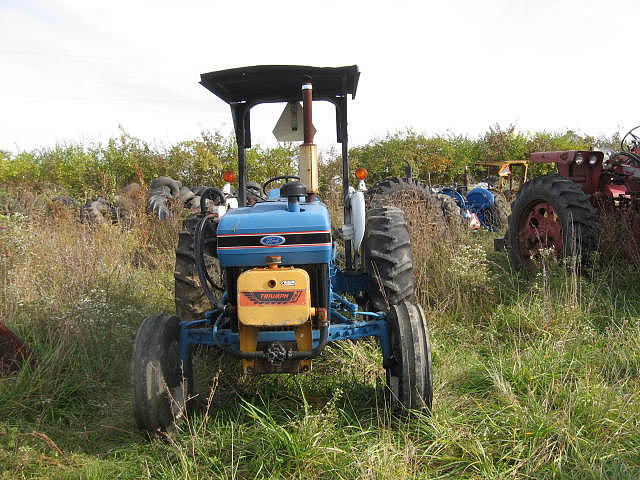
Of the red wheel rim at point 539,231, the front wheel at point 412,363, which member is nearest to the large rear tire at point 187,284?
the front wheel at point 412,363

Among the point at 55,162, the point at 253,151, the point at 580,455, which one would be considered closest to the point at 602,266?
the point at 580,455

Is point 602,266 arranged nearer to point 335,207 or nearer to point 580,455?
point 580,455

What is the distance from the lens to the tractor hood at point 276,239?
286 centimetres

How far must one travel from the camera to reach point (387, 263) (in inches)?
141

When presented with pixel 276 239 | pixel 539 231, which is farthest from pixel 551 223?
pixel 276 239

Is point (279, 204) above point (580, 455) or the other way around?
above

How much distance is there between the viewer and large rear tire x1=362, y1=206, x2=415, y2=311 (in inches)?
141

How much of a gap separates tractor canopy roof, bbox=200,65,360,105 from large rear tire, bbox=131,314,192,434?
5.69 ft

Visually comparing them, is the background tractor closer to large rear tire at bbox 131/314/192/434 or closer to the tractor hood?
the tractor hood

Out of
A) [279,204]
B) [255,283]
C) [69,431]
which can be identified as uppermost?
[279,204]

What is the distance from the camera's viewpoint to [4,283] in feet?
16.4

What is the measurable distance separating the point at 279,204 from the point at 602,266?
3.39 meters

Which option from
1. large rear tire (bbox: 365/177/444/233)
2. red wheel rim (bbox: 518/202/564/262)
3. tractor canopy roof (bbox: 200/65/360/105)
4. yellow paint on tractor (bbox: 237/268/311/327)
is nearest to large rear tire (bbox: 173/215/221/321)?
tractor canopy roof (bbox: 200/65/360/105)

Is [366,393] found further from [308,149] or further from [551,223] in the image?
[551,223]
